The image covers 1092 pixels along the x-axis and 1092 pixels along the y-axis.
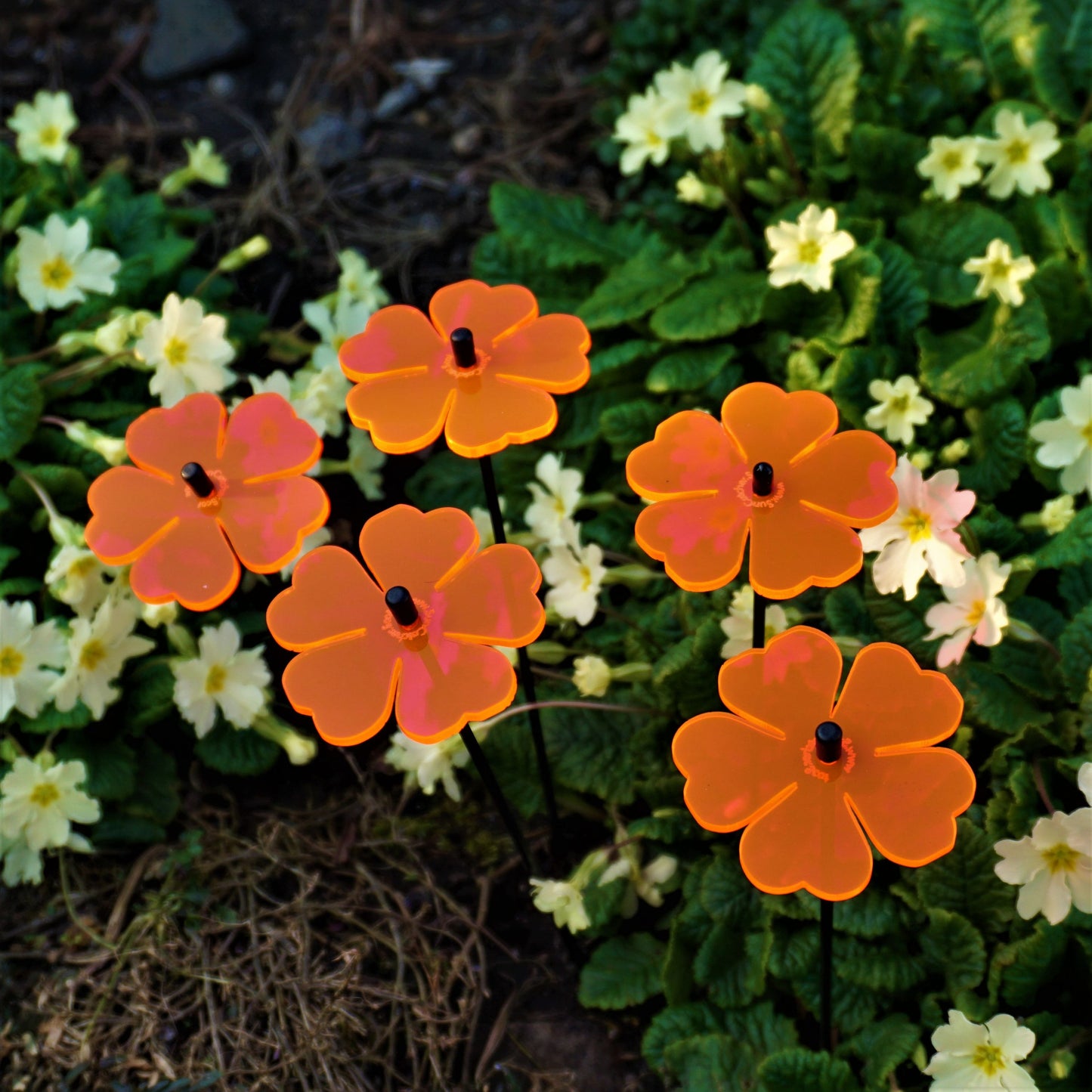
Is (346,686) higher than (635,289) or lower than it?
higher

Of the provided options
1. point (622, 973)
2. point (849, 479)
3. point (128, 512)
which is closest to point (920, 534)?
point (849, 479)

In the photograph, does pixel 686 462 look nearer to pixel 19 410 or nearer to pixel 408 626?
pixel 408 626

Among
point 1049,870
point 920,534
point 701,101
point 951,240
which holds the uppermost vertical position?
point 701,101

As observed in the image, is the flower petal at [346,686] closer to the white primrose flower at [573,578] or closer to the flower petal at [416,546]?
the flower petal at [416,546]

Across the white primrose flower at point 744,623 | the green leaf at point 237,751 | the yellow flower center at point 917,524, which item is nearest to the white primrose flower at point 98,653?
the green leaf at point 237,751

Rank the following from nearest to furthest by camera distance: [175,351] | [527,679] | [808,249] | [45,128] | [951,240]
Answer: [527,679] < [175,351] < [808,249] < [951,240] < [45,128]

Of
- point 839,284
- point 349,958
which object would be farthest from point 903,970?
point 839,284

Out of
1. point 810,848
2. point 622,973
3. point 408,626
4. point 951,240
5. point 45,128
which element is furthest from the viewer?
point 45,128

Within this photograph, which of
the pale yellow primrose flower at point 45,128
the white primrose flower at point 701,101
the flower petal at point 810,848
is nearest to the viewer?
the flower petal at point 810,848

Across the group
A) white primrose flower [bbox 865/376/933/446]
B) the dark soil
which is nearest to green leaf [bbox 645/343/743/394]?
white primrose flower [bbox 865/376/933/446]
